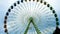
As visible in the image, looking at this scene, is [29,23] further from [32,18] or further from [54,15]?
[54,15]

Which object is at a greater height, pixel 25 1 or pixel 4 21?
pixel 25 1

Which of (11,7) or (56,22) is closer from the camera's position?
(56,22)

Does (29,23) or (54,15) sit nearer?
(54,15)

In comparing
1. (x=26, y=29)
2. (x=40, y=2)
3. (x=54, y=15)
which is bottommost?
(x=26, y=29)

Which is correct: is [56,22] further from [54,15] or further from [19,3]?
[19,3]

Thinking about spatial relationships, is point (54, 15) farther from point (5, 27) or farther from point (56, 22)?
point (5, 27)

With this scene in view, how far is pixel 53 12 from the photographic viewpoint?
24.5 metres

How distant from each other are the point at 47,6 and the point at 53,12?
3.23ft

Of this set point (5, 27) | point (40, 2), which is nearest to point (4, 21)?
point (5, 27)

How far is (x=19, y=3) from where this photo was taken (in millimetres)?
25688

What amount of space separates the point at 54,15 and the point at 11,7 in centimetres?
535

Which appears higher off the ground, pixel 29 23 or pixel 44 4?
pixel 44 4

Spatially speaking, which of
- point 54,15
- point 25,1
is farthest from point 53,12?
point 25,1

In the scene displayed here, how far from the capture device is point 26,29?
26.0 metres
